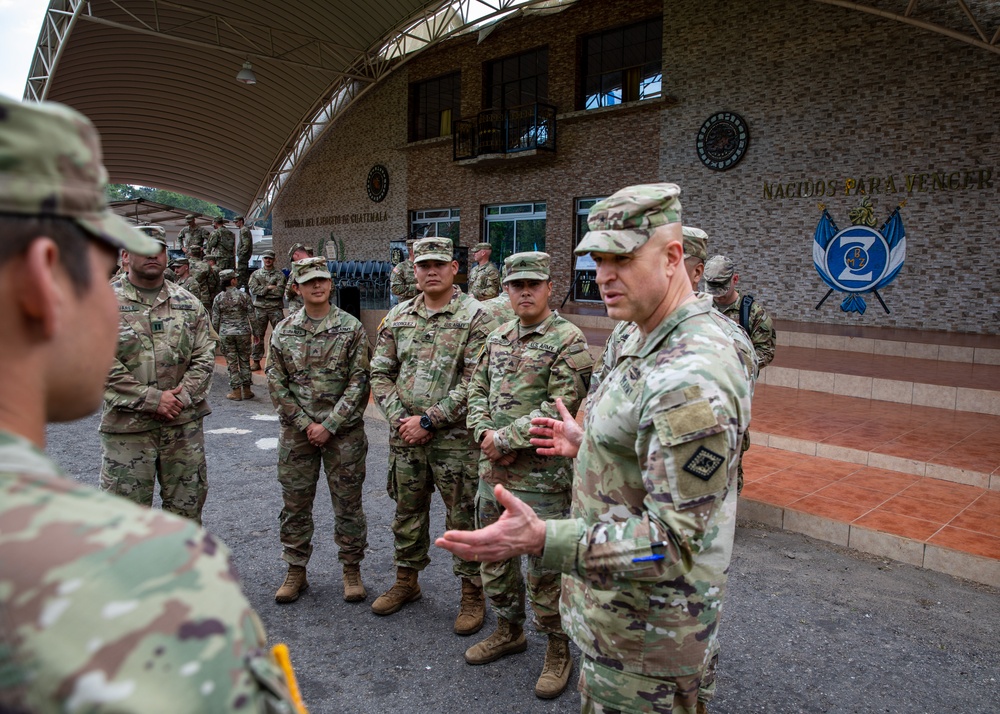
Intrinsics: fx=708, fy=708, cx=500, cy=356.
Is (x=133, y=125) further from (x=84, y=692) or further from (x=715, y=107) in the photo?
(x=84, y=692)

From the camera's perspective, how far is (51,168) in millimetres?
792

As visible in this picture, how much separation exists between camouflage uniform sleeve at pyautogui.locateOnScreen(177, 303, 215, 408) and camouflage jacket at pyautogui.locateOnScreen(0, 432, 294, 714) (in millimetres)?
3602

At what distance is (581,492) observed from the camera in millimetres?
2152

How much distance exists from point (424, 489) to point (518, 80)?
1744cm

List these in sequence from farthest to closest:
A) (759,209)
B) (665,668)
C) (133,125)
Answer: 1. (133,125)
2. (759,209)
3. (665,668)

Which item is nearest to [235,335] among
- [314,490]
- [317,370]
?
[317,370]

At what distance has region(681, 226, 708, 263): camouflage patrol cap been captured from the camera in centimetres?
374

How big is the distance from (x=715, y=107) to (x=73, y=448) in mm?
13245

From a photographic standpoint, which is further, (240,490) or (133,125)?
(133,125)

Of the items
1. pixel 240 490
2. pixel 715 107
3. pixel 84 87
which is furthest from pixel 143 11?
pixel 240 490

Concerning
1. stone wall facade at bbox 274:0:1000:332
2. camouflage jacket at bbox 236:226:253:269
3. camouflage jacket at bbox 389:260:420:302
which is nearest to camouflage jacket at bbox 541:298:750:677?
camouflage jacket at bbox 389:260:420:302

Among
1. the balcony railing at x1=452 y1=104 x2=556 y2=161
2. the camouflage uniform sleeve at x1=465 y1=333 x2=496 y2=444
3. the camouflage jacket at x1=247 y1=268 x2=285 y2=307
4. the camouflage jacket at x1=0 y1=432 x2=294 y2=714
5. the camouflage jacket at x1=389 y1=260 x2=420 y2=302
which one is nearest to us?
the camouflage jacket at x1=0 y1=432 x2=294 y2=714

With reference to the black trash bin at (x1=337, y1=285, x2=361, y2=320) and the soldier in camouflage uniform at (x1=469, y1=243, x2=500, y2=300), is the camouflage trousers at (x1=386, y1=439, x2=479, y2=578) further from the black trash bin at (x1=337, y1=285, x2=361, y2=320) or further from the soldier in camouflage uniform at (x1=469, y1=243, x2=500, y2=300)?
the black trash bin at (x1=337, y1=285, x2=361, y2=320)

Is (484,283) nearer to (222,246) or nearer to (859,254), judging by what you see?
(222,246)
